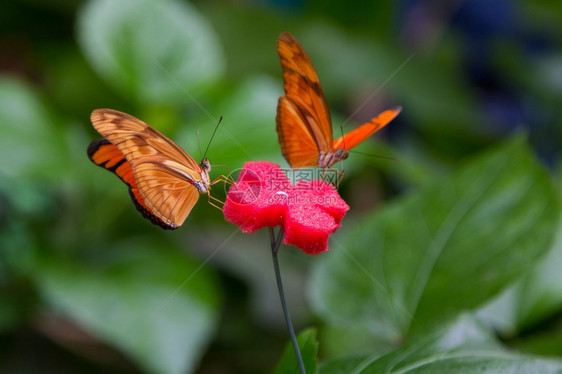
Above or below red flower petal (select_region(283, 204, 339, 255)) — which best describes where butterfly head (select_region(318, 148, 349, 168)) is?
above

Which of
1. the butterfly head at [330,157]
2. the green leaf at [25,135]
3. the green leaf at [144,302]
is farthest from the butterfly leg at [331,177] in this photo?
the green leaf at [25,135]

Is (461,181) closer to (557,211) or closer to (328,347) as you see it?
(557,211)

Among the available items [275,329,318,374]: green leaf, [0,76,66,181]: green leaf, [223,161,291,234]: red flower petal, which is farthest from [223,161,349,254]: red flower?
[0,76,66,181]: green leaf

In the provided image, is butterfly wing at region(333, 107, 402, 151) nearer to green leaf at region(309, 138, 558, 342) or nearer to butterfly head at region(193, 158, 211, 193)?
butterfly head at region(193, 158, 211, 193)

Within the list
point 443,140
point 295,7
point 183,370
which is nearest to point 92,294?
point 183,370

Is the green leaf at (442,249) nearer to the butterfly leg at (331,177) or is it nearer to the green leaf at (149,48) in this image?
the butterfly leg at (331,177)
